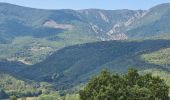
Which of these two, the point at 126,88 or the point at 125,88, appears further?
the point at 125,88

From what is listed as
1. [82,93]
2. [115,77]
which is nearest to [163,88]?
[115,77]

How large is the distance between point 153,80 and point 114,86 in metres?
13.8

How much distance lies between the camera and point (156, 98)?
14688cm

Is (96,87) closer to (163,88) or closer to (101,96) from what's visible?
(101,96)

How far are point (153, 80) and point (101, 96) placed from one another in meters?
18.5

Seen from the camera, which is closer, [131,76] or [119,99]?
[119,99]

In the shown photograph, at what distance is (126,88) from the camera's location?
14712cm

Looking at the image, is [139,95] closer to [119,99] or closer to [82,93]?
[119,99]

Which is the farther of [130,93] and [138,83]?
[138,83]

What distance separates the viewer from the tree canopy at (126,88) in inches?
5709

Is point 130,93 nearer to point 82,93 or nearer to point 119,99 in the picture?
point 119,99

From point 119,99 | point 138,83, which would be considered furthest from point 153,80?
point 119,99

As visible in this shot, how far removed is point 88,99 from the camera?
5950 inches

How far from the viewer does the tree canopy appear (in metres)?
145
